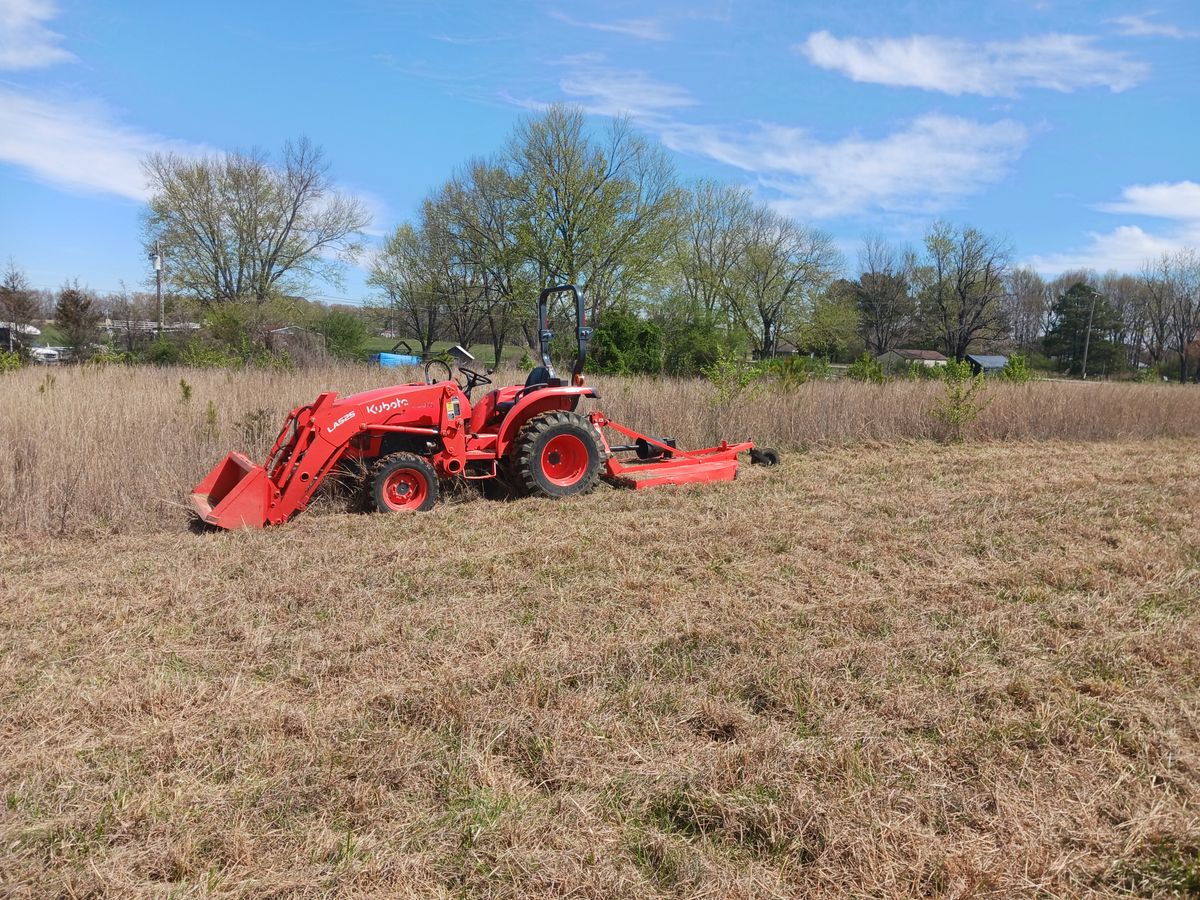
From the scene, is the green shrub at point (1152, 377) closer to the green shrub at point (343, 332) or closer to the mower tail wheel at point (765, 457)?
the mower tail wheel at point (765, 457)

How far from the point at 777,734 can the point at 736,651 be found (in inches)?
27.5

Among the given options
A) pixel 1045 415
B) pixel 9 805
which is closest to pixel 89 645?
pixel 9 805

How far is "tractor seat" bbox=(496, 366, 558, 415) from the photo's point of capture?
6617mm

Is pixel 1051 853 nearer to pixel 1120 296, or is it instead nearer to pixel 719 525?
pixel 719 525

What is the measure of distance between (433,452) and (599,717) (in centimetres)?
377

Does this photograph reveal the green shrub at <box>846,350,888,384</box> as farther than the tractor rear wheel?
Yes

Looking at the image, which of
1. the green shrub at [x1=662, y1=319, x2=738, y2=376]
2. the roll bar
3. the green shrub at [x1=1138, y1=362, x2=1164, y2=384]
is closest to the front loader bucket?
the roll bar

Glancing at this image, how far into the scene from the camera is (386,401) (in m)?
5.73

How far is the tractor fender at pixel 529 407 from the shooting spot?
6.43m

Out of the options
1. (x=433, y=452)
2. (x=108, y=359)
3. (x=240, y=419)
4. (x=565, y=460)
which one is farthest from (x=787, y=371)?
(x=108, y=359)

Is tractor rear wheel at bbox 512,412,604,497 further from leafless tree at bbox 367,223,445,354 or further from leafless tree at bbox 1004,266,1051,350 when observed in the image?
leafless tree at bbox 1004,266,1051,350

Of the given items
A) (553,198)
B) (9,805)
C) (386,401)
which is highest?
(553,198)

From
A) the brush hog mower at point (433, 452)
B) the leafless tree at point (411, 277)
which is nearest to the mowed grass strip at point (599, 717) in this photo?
the brush hog mower at point (433, 452)

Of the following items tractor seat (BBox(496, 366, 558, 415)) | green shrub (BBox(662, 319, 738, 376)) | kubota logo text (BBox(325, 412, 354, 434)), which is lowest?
kubota logo text (BBox(325, 412, 354, 434))
